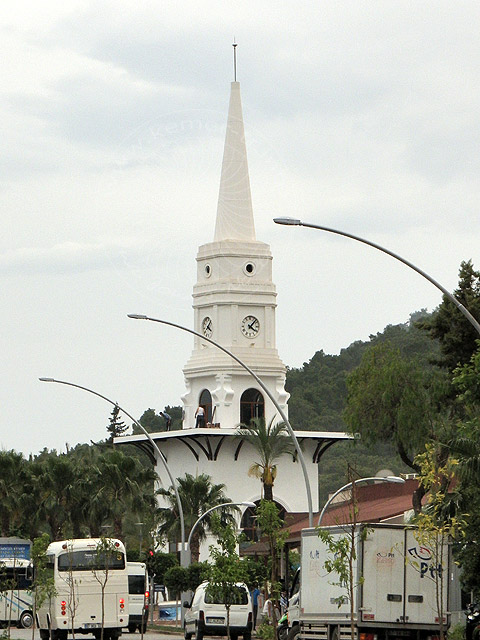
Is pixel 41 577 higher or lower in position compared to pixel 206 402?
lower

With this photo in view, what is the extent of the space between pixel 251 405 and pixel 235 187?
13.5m

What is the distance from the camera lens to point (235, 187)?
292 ft

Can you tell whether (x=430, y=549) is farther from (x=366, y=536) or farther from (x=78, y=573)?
(x=78, y=573)

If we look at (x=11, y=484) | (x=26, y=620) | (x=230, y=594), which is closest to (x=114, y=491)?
(x=11, y=484)

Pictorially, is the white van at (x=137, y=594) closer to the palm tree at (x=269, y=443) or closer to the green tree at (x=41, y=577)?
the green tree at (x=41, y=577)

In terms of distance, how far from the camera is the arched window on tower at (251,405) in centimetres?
9132

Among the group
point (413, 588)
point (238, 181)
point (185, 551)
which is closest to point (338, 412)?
point (238, 181)

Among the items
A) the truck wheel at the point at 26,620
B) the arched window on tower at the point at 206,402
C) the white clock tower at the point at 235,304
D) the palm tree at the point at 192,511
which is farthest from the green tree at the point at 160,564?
the arched window on tower at the point at 206,402

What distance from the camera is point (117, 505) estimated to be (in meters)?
75.2

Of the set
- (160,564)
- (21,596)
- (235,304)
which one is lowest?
(21,596)

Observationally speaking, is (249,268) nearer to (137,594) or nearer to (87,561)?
(137,594)

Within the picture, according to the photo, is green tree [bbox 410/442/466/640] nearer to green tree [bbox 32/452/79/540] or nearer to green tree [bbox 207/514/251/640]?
green tree [bbox 207/514/251/640]

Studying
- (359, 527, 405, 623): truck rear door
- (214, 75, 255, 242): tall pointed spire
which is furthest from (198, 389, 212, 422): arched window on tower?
(359, 527, 405, 623): truck rear door

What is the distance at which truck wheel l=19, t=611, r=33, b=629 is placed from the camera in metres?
59.9
